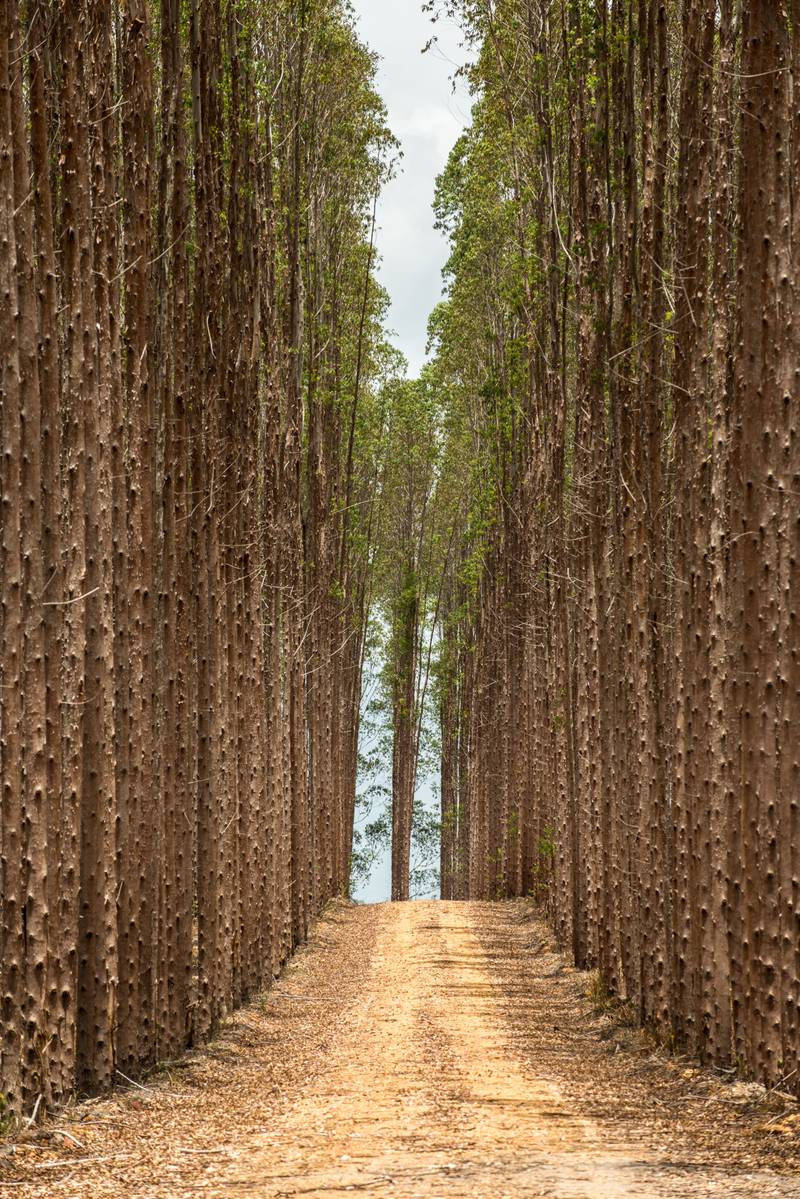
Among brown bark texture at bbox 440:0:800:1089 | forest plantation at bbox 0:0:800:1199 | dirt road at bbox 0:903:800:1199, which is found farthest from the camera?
brown bark texture at bbox 440:0:800:1089

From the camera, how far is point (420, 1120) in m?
7.47

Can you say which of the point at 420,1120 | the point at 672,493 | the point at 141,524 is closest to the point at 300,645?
the point at 672,493

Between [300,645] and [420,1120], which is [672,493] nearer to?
[420,1120]

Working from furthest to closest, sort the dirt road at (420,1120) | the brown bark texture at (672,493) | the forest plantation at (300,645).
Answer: the brown bark texture at (672,493)
the forest plantation at (300,645)
the dirt road at (420,1120)

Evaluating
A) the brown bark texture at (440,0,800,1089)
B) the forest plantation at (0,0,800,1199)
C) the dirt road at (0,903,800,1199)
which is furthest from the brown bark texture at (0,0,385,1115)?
the brown bark texture at (440,0,800,1089)

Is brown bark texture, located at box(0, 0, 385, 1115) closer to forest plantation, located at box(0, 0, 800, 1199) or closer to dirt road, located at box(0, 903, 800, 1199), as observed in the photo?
forest plantation, located at box(0, 0, 800, 1199)

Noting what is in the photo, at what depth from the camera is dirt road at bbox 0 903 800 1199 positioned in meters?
5.99

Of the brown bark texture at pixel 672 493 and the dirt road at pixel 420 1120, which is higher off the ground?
the brown bark texture at pixel 672 493

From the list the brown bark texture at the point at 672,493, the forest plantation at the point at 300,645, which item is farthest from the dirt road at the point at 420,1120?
the brown bark texture at the point at 672,493

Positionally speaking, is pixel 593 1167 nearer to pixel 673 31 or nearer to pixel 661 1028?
pixel 661 1028

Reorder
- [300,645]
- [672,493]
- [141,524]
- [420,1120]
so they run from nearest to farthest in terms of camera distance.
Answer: [420,1120]
[141,524]
[672,493]
[300,645]

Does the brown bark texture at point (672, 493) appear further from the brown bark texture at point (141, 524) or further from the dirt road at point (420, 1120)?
the brown bark texture at point (141, 524)

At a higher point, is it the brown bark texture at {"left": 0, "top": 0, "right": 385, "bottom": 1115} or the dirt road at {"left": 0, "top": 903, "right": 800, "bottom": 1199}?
the brown bark texture at {"left": 0, "top": 0, "right": 385, "bottom": 1115}

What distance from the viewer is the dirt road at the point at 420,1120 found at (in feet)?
19.7
